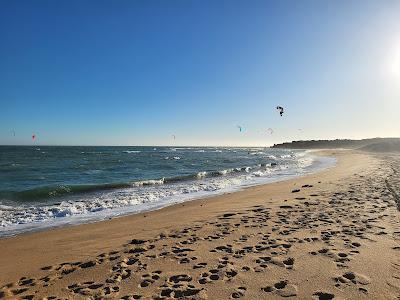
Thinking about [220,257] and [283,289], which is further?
[220,257]

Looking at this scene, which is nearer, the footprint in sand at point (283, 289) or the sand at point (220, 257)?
the footprint in sand at point (283, 289)

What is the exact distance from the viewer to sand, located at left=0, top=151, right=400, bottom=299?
5.13 meters

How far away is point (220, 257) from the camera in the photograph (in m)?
6.52

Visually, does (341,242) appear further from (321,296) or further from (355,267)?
(321,296)

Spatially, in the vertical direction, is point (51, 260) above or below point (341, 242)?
below

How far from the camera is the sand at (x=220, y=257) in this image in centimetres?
513

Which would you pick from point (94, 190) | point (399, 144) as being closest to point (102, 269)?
point (94, 190)

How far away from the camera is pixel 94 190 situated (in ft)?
68.9

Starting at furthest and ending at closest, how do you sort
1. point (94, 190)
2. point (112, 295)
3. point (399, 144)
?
point (399, 144) → point (94, 190) → point (112, 295)

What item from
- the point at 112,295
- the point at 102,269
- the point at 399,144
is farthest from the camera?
the point at 399,144

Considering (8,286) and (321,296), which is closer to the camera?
(321,296)

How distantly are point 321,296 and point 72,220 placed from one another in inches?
388

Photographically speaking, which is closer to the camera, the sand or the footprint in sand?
the footprint in sand

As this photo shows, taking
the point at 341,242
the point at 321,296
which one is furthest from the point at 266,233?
the point at 321,296
